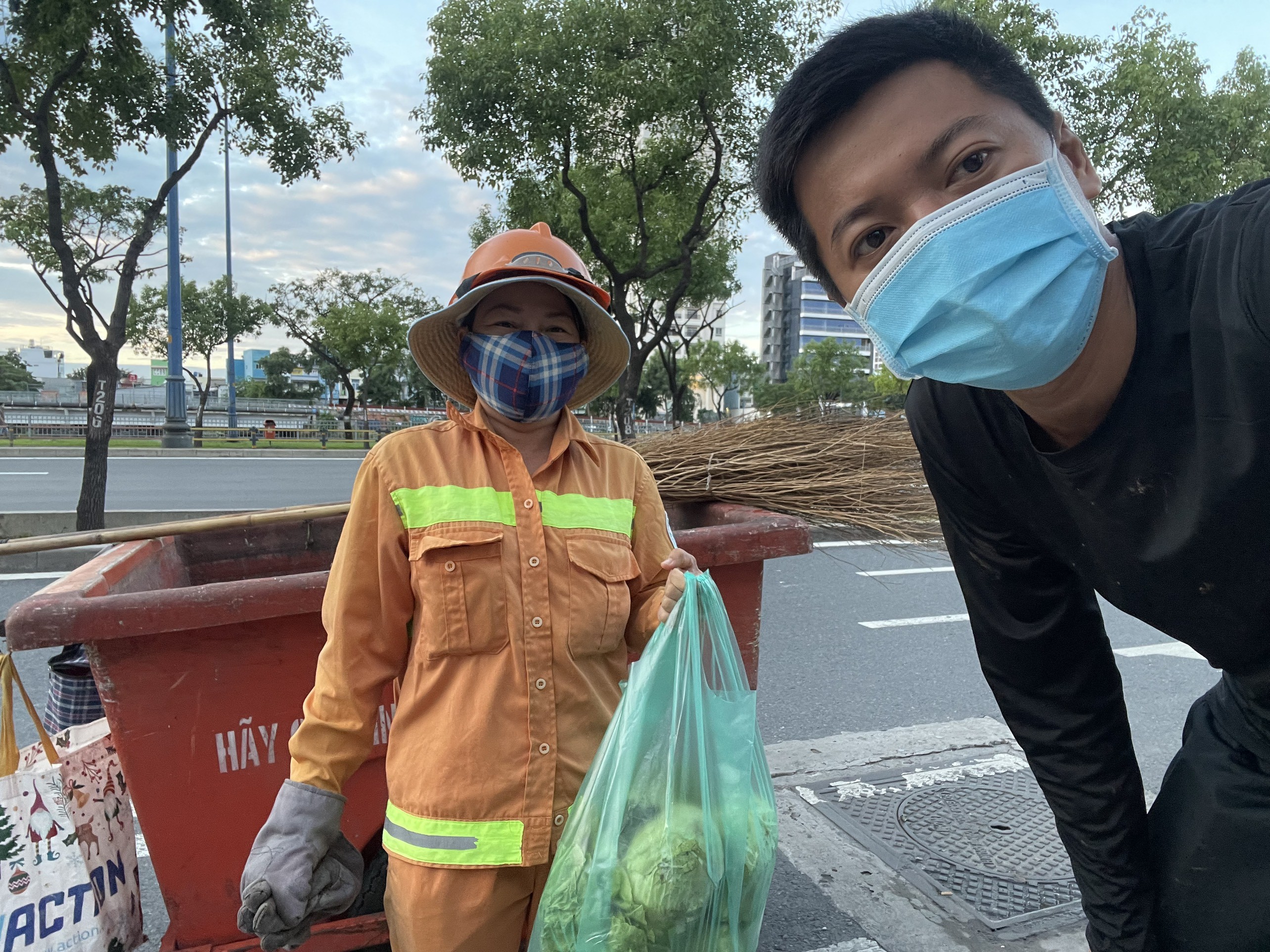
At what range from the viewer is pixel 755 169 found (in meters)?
1.40

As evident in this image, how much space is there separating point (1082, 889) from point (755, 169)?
4.54 ft

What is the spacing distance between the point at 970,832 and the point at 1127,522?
200cm

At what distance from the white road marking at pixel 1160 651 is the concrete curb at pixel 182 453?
1660cm

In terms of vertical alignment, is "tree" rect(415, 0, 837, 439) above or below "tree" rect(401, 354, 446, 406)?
above

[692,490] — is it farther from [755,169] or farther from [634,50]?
[634,50]

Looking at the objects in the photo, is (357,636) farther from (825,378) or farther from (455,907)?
(825,378)

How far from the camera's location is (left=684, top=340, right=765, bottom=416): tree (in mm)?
34812

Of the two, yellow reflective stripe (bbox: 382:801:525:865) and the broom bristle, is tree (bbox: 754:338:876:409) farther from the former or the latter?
yellow reflective stripe (bbox: 382:801:525:865)

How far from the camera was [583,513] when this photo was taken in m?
1.56

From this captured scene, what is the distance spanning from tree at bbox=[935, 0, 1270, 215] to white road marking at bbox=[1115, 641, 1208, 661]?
10354 mm

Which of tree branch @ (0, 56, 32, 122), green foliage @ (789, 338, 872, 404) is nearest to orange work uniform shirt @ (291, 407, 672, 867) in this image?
tree branch @ (0, 56, 32, 122)

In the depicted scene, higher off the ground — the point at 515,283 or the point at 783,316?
the point at 783,316

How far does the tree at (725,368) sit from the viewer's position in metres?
34.8

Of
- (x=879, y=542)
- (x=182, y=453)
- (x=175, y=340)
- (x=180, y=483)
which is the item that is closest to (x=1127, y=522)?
(x=879, y=542)
